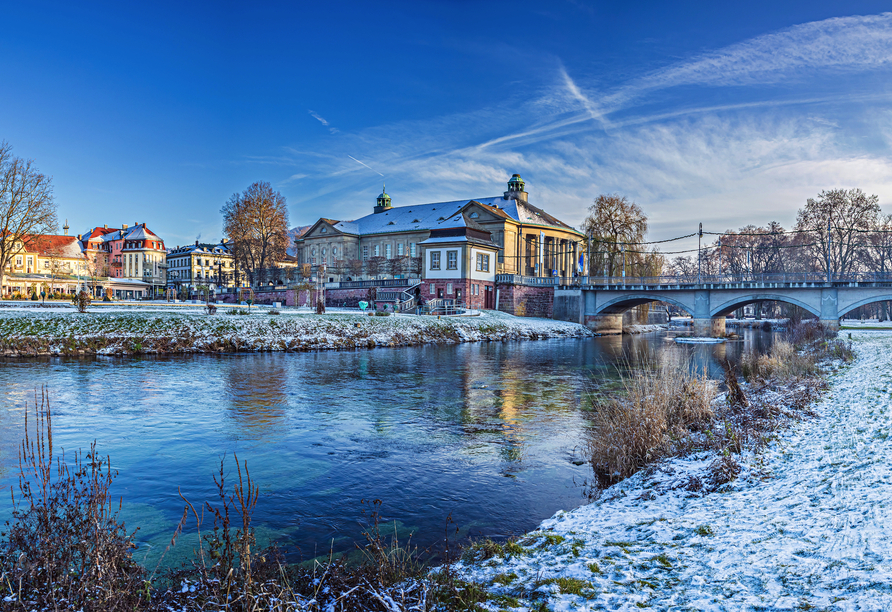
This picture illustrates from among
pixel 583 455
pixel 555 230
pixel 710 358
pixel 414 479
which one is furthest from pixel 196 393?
pixel 555 230

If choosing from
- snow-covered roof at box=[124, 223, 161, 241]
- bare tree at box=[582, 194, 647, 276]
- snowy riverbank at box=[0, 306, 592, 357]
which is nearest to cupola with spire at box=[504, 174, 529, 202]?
bare tree at box=[582, 194, 647, 276]

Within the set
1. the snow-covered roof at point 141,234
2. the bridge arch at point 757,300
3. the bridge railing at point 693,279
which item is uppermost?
the snow-covered roof at point 141,234

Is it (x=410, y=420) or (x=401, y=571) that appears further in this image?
(x=410, y=420)

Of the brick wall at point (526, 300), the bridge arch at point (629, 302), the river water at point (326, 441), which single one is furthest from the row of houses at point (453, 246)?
the river water at point (326, 441)

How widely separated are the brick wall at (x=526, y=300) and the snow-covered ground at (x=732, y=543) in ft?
164

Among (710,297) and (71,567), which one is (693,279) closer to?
(710,297)

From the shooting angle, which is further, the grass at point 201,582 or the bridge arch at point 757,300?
the bridge arch at point 757,300

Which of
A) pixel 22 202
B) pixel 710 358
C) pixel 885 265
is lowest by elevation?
pixel 710 358

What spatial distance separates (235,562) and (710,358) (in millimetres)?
29765

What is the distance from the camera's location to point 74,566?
189 inches

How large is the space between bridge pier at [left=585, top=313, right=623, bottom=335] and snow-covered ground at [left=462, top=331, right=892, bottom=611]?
50.6 m

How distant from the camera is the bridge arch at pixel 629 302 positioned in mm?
54500

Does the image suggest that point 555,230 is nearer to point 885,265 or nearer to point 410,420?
point 885,265

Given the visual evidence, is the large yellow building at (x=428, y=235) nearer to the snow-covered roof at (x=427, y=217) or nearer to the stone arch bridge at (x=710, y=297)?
the snow-covered roof at (x=427, y=217)
